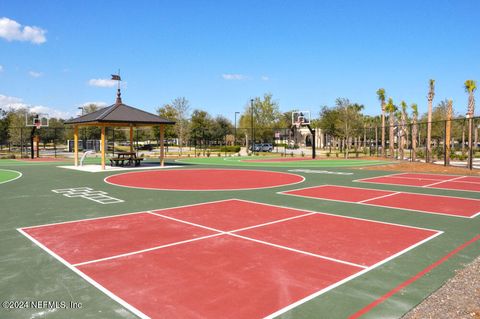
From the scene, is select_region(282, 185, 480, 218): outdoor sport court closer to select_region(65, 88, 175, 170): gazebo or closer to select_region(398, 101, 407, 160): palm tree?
select_region(65, 88, 175, 170): gazebo

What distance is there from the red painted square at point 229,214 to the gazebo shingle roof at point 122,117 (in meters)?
15.3

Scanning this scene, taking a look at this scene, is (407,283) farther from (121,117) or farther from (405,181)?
(121,117)

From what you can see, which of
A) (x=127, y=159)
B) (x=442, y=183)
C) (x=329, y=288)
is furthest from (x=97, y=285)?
(x=127, y=159)

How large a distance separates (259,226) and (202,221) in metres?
1.61

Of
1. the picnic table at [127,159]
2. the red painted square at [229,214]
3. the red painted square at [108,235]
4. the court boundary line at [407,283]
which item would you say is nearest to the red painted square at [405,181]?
the red painted square at [229,214]

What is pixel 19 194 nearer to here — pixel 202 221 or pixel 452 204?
pixel 202 221

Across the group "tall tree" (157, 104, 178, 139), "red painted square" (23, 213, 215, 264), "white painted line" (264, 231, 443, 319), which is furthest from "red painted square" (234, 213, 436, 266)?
"tall tree" (157, 104, 178, 139)

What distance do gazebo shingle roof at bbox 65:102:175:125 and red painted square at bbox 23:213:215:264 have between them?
53.4 ft

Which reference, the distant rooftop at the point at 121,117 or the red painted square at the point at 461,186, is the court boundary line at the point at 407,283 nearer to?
the red painted square at the point at 461,186

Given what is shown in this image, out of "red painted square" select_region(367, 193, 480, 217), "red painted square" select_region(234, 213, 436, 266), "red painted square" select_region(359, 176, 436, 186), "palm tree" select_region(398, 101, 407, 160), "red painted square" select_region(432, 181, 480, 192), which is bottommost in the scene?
"red painted square" select_region(234, 213, 436, 266)

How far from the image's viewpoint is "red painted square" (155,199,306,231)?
33.2ft

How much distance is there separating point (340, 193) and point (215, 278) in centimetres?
1059

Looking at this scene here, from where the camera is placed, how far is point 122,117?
86.9 feet

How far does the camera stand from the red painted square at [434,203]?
12023 millimetres
